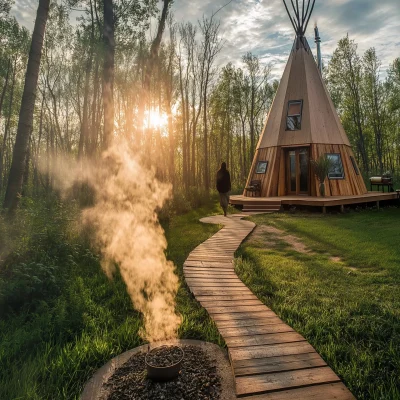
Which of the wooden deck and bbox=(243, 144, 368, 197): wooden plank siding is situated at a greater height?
bbox=(243, 144, 368, 197): wooden plank siding

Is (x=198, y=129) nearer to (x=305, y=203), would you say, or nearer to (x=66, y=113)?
(x=66, y=113)

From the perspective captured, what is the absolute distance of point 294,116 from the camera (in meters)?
15.9

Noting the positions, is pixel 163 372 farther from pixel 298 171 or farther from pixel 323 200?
pixel 298 171

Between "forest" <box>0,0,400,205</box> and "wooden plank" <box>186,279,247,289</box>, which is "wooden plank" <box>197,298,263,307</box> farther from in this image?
"forest" <box>0,0,400,205</box>

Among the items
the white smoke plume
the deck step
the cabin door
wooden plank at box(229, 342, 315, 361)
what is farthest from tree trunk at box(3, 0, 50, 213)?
the cabin door

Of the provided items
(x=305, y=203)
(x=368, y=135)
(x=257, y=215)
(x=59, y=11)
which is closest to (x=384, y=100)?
(x=368, y=135)

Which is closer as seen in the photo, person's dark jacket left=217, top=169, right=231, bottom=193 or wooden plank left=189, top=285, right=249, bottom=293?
wooden plank left=189, top=285, right=249, bottom=293

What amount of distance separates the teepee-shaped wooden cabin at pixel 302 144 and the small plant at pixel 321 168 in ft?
1.41

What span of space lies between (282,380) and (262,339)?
2.10ft

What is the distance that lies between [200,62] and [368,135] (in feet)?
78.1

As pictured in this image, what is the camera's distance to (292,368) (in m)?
2.51

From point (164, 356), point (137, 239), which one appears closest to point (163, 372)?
point (164, 356)

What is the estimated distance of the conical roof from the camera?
15273 millimetres

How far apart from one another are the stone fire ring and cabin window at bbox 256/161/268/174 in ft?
44.6
